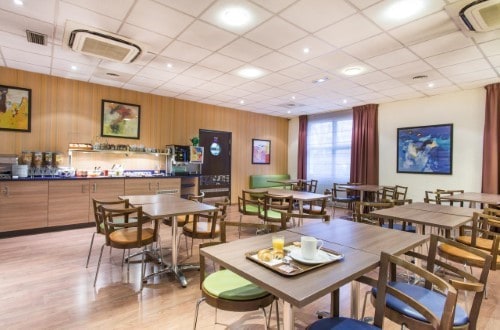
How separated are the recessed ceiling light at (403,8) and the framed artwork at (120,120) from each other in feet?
17.8

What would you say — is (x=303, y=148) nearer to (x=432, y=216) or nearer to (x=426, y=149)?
(x=426, y=149)

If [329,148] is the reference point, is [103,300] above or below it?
below

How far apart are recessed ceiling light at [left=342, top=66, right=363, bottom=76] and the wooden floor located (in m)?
3.47

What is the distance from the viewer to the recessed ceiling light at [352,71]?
4586mm

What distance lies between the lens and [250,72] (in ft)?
16.1

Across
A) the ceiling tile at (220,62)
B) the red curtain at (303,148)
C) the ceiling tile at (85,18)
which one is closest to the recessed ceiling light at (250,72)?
the ceiling tile at (220,62)

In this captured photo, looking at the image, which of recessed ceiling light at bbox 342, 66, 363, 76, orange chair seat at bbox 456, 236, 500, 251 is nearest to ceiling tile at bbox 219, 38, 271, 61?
recessed ceiling light at bbox 342, 66, 363, 76

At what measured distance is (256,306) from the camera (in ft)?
5.27

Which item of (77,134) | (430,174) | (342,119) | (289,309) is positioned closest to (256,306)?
(289,309)

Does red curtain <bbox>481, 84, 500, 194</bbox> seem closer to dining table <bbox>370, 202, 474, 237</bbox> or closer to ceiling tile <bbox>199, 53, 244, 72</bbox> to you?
dining table <bbox>370, 202, 474, 237</bbox>

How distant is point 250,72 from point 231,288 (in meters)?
4.05

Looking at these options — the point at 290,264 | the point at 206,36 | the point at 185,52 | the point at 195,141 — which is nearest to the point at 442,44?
the point at 206,36

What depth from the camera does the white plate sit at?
1425mm

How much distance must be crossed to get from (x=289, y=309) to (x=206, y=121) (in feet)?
22.4
